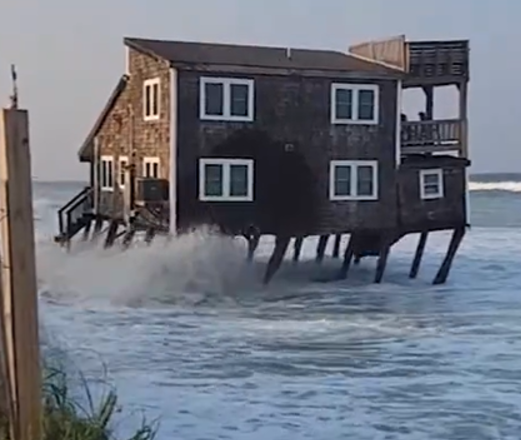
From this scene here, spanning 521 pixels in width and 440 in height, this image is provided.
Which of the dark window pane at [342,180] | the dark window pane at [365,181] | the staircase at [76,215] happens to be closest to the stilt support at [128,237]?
the staircase at [76,215]

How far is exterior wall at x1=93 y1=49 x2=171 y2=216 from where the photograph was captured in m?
25.5

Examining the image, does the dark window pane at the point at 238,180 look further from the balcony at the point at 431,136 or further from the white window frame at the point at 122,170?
the balcony at the point at 431,136

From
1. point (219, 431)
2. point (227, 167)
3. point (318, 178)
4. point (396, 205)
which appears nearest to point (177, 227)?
point (227, 167)

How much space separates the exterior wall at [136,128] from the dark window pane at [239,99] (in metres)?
1.55

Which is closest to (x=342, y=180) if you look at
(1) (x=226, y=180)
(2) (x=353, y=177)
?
(2) (x=353, y=177)

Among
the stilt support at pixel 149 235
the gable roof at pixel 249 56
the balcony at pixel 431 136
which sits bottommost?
the stilt support at pixel 149 235

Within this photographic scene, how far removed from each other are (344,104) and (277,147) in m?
2.19

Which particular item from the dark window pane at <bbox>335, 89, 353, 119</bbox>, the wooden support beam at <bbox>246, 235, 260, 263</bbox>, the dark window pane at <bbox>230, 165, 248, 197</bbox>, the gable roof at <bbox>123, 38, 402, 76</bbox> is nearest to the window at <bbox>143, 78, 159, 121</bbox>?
the gable roof at <bbox>123, 38, 402, 76</bbox>

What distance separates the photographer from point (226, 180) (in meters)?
25.5

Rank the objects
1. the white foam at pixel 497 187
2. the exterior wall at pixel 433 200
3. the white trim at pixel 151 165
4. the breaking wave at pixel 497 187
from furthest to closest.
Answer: the white foam at pixel 497 187
the breaking wave at pixel 497 187
the exterior wall at pixel 433 200
the white trim at pixel 151 165

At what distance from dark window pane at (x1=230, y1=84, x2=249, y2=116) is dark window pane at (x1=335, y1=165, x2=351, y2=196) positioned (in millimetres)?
3005

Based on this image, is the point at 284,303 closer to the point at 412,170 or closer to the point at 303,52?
the point at 412,170

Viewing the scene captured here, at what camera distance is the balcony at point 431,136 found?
2738cm

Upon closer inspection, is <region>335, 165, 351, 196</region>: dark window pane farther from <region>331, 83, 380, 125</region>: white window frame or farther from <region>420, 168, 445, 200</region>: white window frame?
<region>420, 168, 445, 200</region>: white window frame
